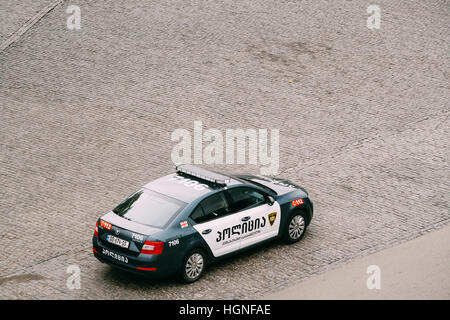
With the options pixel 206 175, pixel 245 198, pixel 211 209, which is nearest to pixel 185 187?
pixel 206 175

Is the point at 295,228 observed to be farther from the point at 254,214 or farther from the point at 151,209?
the point at 151,209

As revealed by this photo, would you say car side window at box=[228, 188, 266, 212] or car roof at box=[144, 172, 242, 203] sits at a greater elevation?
car roof at box=[144, 172, 242, 203]

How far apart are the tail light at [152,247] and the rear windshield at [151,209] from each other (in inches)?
15.3

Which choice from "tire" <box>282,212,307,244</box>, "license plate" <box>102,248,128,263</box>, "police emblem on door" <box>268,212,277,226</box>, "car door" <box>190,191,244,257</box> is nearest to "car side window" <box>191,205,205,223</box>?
"car door" <box>190,191,244,257</box>

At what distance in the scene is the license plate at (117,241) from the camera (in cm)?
1057

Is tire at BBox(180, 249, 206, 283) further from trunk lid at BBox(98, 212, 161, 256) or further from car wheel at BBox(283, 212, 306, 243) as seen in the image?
car wheel at BBox(283, 212, 306, 243)

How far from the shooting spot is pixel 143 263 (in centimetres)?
1040

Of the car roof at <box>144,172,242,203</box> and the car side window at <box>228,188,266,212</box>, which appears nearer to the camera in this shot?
the car roof at <box>144,172,242,203</box>

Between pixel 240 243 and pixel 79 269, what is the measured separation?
2896 millimetres

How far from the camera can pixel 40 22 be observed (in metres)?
22.7

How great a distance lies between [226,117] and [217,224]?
292 inches

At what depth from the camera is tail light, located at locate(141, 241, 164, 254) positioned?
34.0ft
